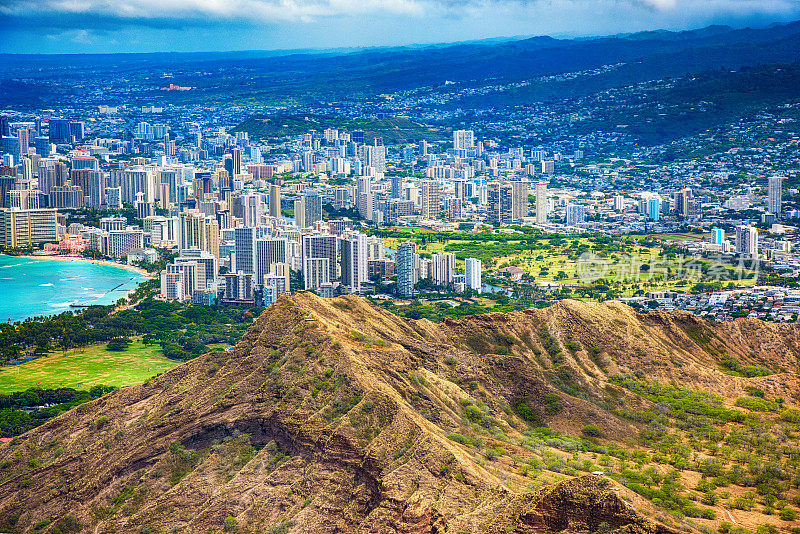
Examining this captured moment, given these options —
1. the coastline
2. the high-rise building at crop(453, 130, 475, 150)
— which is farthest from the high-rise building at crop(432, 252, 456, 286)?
the high-rise building at crop(453, 130, 475, 150)

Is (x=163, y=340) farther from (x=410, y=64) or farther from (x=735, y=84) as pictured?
(x=410, y=64)

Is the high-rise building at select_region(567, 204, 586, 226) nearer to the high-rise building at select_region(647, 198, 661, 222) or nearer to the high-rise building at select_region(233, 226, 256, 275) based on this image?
the high-rise building at select_region(647, 198, 661, 222)

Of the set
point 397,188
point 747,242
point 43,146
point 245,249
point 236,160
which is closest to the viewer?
point 747,242

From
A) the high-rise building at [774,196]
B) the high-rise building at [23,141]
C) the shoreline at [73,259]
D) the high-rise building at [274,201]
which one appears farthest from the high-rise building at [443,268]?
the high-rise building at [23,141]

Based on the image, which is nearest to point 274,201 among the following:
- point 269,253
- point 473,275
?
point 269,253

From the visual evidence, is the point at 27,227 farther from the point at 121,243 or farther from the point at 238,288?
the point at 238,288

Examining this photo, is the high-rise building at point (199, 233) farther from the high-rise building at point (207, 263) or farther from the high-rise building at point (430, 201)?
the high-rise building at point (430, 201)
